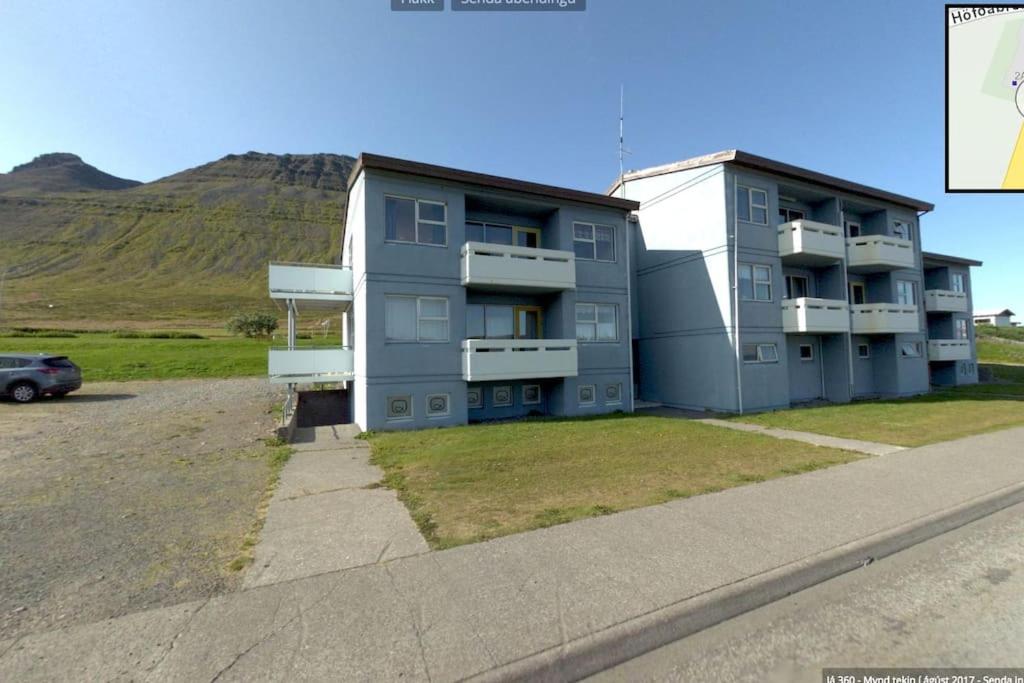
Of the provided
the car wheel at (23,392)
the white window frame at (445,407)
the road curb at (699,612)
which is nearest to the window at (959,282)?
the road curb at (699,612)

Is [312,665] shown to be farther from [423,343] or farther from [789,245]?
[789,245]

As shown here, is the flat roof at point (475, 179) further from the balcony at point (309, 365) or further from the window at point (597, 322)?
the balcony at point (309, 365)

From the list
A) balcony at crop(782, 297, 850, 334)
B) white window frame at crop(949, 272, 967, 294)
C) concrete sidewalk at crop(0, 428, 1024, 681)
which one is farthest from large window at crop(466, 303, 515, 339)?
white window frame at crop(949, 272, 967, 294)

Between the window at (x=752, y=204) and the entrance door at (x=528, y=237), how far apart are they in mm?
7362

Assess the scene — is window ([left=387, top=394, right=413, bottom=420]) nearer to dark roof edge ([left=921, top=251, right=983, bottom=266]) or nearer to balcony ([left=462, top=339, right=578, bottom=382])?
balcony ([left=462, top=339, right=578, bottom=382])

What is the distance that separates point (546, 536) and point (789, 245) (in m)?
16.3

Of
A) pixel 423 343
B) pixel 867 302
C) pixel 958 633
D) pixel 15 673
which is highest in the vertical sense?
pixel 867 302

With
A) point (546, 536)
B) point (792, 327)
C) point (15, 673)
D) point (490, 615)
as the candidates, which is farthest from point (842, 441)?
point (15, 673)

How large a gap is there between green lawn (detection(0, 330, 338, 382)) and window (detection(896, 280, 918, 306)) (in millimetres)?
37920

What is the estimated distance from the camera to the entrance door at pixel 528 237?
14945 mm

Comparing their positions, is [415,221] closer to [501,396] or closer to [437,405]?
[437,405]

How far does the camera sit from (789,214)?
17.9 metres

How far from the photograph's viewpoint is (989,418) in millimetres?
12219

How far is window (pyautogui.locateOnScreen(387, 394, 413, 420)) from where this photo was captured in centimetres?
1195
